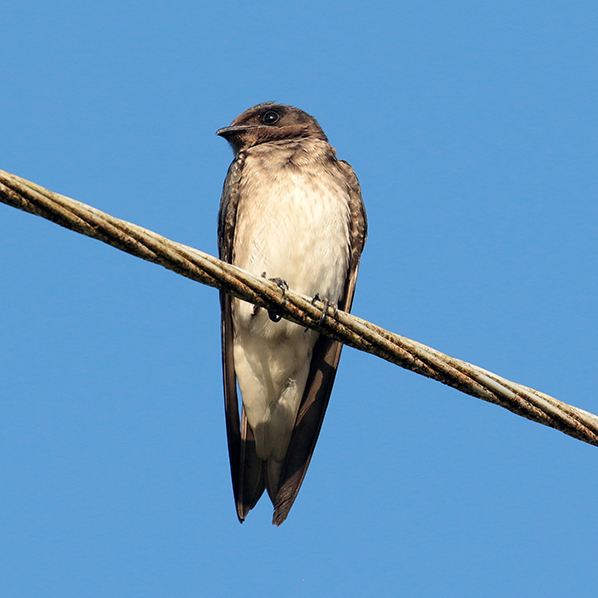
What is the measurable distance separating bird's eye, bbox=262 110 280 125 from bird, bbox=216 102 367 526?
0.86 m

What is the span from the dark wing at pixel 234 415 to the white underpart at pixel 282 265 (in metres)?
0.08

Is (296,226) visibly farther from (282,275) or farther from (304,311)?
(304,311)

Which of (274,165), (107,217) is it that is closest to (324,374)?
(274,165)

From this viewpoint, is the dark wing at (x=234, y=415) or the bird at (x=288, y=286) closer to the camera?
the bird at (x=288, y=286)

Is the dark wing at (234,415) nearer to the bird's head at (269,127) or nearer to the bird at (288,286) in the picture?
the bird at (288,286)

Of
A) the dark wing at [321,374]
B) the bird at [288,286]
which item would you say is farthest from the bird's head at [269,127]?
the dark wing at [321,374]

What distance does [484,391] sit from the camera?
455 centimetres

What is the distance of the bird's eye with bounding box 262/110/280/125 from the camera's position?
848cm

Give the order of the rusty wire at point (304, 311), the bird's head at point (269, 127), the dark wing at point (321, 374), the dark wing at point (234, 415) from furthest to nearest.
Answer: the bird's head at point (269, 127) < the dark wing at point (321, 374) < the dark wing at point (234, 415) < the rusty wire at point (304, 311)

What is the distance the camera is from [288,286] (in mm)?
6824

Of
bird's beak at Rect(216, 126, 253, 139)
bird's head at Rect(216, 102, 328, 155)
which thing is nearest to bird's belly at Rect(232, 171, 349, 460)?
bird's head at Rect(216, 102, 328, 155)

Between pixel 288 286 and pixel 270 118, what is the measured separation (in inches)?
100.0

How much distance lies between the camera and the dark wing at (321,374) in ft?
23.7

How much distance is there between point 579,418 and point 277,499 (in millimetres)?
3352
